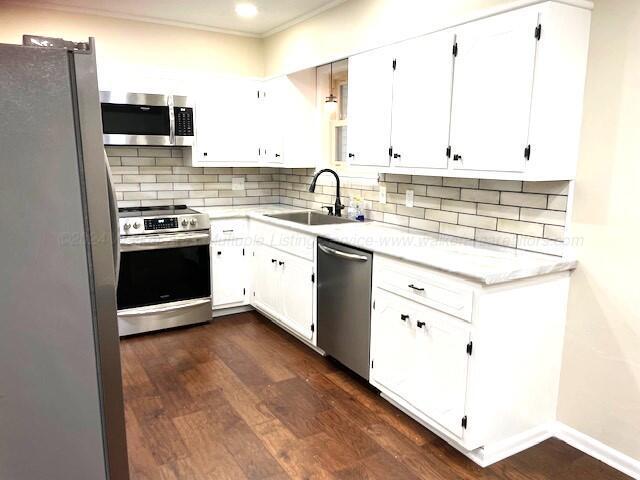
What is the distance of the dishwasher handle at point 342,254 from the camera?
278 centimetres

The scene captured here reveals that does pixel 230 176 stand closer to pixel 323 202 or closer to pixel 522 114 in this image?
pixel 323 202

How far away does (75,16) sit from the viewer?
12.6 feet

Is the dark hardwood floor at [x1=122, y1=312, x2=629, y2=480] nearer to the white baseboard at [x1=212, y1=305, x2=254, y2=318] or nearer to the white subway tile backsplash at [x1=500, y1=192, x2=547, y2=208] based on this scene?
the white baseboard at [x1=212, y1=305, x2=254, y2=318]

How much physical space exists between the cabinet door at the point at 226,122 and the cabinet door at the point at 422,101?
183 cm

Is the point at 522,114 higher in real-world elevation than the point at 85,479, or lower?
higher

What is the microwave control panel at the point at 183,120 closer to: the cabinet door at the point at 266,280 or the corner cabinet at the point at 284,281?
the corner cabinet at the point at 284,281

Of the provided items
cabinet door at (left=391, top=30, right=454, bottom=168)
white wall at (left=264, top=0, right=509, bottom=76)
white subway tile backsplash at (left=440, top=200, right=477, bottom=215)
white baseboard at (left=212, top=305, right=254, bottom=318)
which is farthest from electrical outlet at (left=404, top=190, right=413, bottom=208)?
white baseboard at (left=212, top=305, right=254, bottom=318)

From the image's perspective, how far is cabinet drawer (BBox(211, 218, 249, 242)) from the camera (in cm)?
408

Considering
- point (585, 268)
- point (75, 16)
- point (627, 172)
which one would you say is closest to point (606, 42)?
point (627, 172)

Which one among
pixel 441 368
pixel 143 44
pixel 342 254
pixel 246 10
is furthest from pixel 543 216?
pixel 143 44

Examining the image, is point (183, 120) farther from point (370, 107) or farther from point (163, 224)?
point (370, 107)

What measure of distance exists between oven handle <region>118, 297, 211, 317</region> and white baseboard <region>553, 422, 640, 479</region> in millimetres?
2727

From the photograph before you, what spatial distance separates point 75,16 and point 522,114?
352 cm

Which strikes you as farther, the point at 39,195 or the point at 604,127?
the point at 604,127
